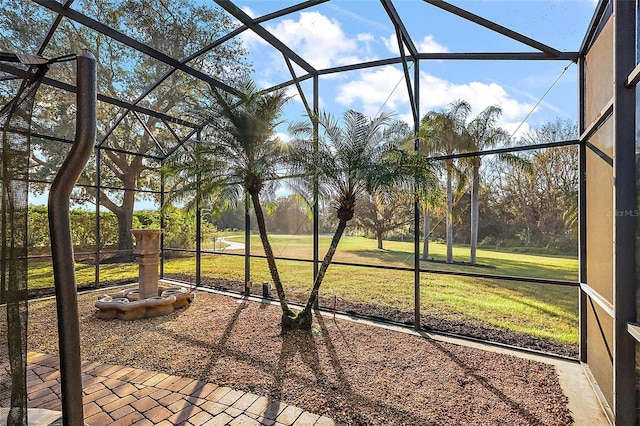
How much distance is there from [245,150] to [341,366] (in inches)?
137

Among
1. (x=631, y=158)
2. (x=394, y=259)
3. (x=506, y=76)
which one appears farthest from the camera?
(x=394, y=259)

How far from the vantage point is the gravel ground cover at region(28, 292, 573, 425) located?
2.62 metres

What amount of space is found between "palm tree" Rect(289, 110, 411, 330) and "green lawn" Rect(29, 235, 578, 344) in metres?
1.60

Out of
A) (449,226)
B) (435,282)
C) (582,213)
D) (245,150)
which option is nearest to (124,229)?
(245,150)

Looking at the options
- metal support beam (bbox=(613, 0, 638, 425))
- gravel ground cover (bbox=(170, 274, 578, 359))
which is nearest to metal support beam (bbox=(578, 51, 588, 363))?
gravel ground cover (bbox=(170, 274, 578, 359))

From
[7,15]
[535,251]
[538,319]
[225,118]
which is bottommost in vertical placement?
[538,319]

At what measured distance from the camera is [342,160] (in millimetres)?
4398

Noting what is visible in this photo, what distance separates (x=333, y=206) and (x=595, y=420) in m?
3.70

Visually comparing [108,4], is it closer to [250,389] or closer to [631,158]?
[250,389]

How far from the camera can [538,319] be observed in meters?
5.35

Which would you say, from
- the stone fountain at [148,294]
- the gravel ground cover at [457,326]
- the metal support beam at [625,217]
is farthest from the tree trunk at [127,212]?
the metal support beam at [625,217]

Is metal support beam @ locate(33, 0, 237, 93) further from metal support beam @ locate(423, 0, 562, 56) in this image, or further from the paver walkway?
the paver walkway

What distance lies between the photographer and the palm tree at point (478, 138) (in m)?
5.88

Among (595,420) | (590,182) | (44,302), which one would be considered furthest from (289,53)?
(44,302)
